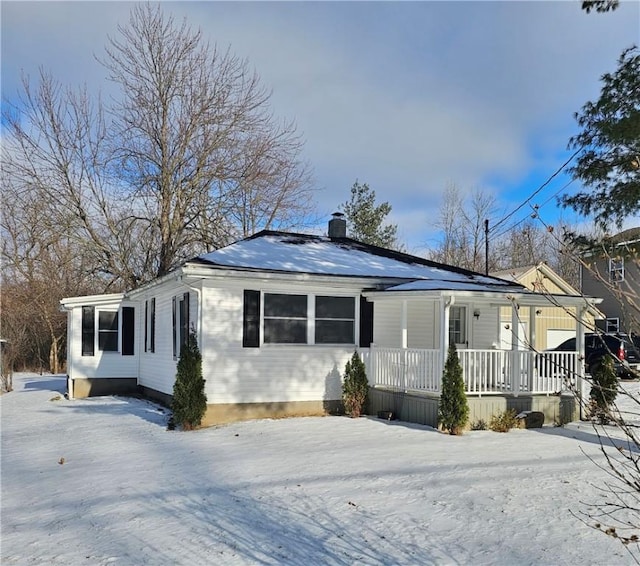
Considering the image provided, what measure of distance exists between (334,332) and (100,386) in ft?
25.8

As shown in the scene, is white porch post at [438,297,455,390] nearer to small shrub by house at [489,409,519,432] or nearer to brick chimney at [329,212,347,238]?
small shrub by house at [489,409,519,432]

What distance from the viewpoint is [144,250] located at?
2403 cm

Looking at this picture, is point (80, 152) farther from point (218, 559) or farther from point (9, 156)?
point (218, 559)

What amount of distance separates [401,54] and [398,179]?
62.2 ft

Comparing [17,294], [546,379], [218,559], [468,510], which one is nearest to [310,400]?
[546,379]

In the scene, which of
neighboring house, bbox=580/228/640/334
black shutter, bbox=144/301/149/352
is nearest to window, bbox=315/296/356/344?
neighboring house, bbox=580/228/640/334

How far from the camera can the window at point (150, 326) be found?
14.6m

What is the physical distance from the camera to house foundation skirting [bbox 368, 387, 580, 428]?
1009cm

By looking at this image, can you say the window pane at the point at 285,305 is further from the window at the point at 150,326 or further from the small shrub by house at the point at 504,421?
the window at the point at 150,326

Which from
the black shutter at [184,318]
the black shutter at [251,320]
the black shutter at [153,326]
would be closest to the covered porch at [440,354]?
the black shutter at [251,320]

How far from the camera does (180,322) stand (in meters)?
12.2

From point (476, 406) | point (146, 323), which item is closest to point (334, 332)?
point (476, 406)

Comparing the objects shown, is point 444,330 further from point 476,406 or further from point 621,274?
point 621,274

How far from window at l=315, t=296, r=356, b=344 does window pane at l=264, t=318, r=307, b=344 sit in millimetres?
328
